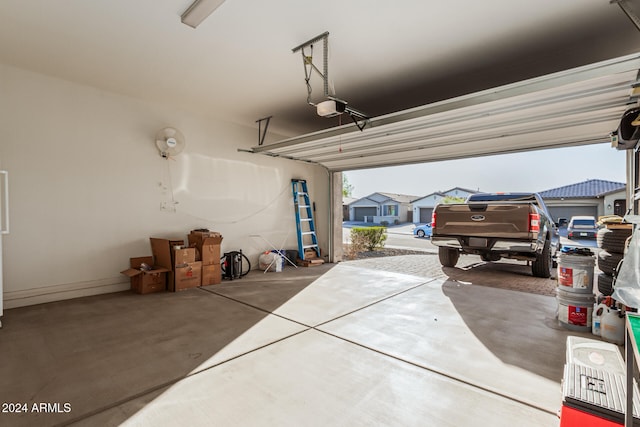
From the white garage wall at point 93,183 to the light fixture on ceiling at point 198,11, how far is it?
266cm

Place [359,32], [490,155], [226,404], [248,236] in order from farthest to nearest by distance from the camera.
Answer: [248,236], [490,155], [359,32], [226,404]

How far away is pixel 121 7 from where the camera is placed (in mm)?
2615

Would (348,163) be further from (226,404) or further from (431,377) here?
(226,404)

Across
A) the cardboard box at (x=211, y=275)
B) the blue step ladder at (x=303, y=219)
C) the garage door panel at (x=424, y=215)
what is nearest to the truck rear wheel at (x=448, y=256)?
the blue step ladder at (x=303, y=219)

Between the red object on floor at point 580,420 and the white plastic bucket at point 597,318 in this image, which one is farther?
the white plastic bucket at point 597,318

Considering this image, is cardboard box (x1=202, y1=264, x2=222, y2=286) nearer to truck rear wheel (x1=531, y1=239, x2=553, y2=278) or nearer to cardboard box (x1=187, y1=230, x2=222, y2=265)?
cardboard box (x1=187, y1=230, x2=222, y2=265)

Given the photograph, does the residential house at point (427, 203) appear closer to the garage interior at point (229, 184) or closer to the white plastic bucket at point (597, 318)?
the garage interior at point (229, 184)

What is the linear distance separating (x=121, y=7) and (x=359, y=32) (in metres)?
2.17

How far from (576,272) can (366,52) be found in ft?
10.6

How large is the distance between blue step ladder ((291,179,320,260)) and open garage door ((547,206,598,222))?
12263 mm

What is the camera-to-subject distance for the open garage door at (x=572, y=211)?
510 inches

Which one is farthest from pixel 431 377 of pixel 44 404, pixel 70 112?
pixel 70 112

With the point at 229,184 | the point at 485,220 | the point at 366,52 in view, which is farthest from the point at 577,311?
the point at 229,184

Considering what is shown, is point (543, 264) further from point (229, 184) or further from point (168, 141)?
point (168, 141)
